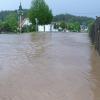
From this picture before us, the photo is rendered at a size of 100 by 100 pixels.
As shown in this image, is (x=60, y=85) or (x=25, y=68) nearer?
(x=60, y=85)

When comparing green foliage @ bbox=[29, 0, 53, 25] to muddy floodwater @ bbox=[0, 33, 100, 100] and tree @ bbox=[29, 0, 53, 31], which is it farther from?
muddy floodwater @ bbox=[0, 33, 100, 100]

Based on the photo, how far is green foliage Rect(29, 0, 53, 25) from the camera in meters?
62.6

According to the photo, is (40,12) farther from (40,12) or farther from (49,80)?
(49,80)

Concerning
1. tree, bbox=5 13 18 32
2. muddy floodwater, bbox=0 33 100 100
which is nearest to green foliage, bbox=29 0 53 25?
tree, bbox=5 13 18 32

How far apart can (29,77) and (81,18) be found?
99.3 m

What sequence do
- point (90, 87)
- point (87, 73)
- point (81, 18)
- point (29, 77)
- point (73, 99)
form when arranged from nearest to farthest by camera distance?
point (73, 99) → point (90, 87) → point (29, 77) → point (87, 73) → point (81, 18)

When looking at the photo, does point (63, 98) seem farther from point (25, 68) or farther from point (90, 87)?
point (25, 68)

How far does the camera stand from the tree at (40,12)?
62.6 meters

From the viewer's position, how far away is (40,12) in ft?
205

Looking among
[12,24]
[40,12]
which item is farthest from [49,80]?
[12,24]

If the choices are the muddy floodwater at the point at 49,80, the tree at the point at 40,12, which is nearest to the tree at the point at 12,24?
the tree at the point at 40,12

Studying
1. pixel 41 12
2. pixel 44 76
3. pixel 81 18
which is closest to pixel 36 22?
pixel 41 12

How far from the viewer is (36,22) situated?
61469 millimetres

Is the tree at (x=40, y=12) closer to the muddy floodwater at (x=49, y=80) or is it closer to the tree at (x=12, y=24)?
the tree at (x=12, y=24)
